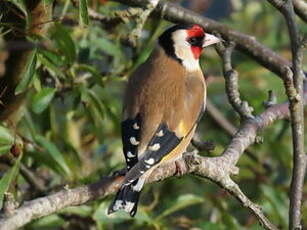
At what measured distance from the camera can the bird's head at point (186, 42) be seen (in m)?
4.30

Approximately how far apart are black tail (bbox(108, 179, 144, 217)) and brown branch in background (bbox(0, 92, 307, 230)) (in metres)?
0.06

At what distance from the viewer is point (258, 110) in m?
4.94

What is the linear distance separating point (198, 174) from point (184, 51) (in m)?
1.33

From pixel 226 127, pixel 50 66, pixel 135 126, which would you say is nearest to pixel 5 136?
pixel 50 66

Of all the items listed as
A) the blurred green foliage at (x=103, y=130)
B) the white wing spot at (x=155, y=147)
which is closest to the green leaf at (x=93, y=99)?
the blurred green foliage at (x=103, y=130)

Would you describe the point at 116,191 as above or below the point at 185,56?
above

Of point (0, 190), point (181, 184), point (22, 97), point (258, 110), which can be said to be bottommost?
point (181, 184)

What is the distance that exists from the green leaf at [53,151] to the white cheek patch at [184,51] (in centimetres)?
78

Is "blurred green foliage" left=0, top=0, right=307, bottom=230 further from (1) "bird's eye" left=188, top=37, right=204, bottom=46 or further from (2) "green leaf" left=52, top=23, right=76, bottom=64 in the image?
(1) "bird's eye" left=188, top=37, right=204, bottom=46

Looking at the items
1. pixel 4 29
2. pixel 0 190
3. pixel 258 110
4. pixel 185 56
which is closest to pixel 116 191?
pixel 0 190

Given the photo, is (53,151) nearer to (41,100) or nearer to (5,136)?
(41,100)

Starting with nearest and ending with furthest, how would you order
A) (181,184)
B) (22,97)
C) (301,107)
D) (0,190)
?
(0,190) → (301,107) → (22,97) → (181,184)

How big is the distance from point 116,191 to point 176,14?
3.79 feet

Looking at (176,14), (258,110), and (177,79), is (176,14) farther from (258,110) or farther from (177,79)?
(258,110)
